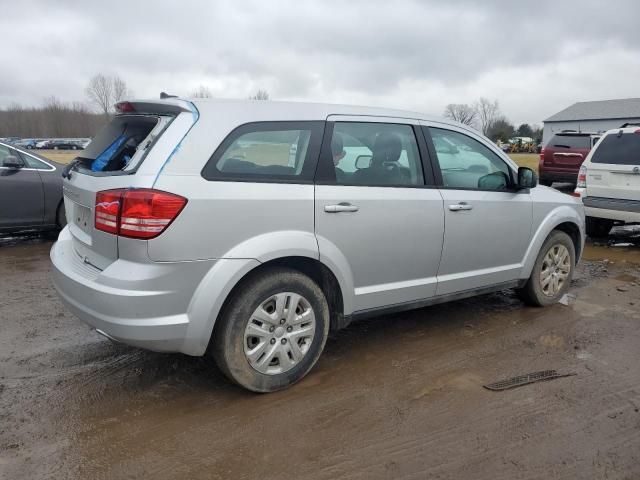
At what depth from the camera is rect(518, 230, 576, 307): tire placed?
489cm

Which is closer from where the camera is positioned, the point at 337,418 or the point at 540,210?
the point at 337,418

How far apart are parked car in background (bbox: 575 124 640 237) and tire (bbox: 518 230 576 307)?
9.93ft

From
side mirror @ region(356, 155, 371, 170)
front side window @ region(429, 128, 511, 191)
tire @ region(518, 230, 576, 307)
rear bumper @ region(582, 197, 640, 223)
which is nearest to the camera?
Answer: side mirror @ region(356, 155, 371, 170)

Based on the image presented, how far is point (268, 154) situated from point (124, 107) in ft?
3.44

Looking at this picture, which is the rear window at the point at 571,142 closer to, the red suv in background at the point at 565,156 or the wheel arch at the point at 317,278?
the red suv in background at the point at 565,156

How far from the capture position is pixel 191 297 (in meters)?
2.91

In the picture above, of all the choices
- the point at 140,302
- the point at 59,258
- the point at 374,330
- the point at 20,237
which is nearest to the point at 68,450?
the point at 140,302

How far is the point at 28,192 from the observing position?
7.27 meters

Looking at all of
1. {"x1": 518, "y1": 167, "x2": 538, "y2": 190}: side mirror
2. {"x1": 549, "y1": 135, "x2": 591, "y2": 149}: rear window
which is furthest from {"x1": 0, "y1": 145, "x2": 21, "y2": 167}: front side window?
{"x1": 549, "y1": 135, "x2": 591, "y2": 149}: rear window

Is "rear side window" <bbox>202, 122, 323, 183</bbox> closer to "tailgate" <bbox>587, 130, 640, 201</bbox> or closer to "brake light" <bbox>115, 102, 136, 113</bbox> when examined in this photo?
"brake light" <bbox>115, 102, 136, 113</bbox>

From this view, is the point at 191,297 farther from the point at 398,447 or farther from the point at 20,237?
the point at 20,237

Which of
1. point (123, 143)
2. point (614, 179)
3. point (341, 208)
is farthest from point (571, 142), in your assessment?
point (123, 143)

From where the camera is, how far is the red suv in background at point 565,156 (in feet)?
49.6

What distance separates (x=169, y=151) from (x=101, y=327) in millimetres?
1066
